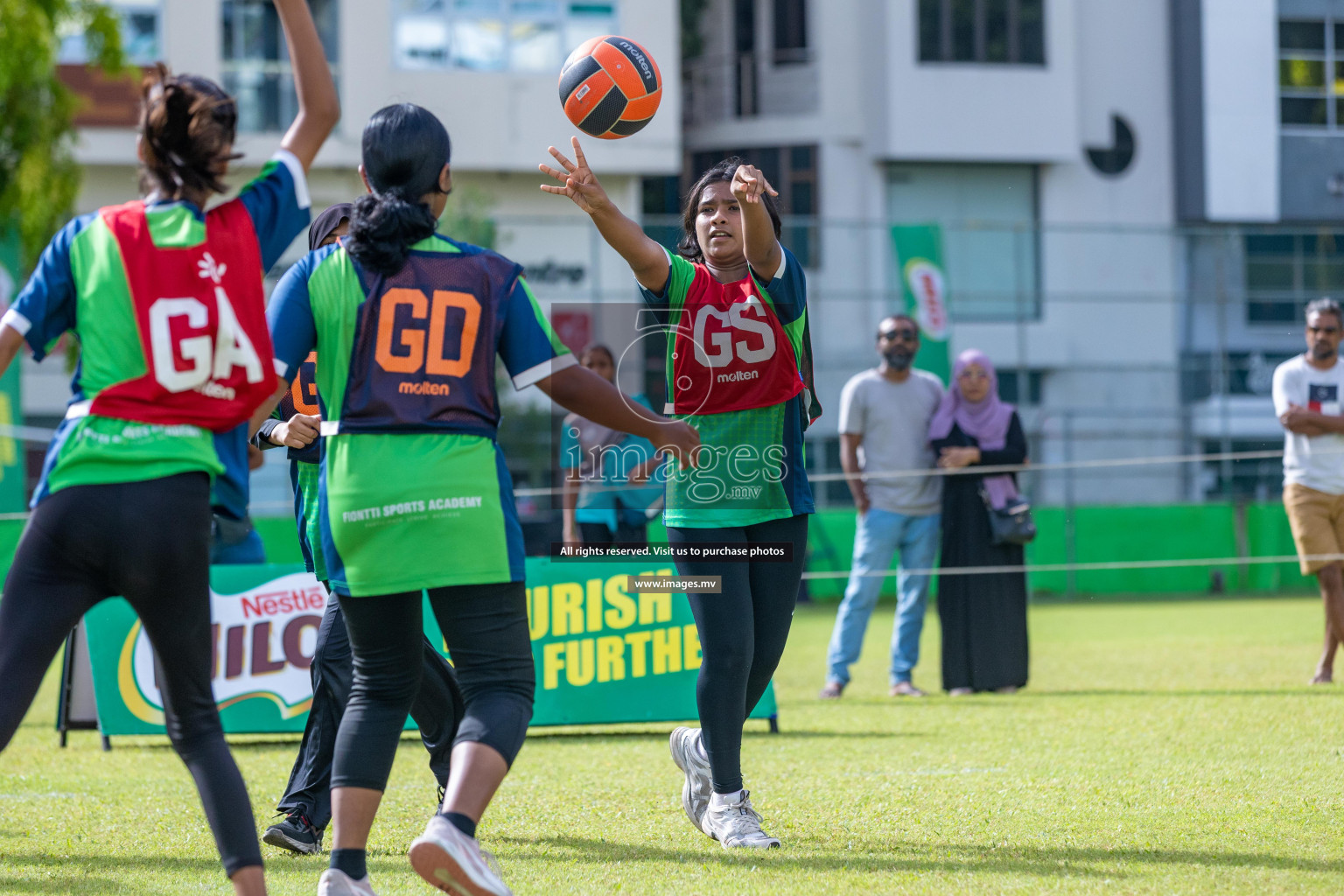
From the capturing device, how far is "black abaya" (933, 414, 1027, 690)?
372 inches

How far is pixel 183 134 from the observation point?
329 cm

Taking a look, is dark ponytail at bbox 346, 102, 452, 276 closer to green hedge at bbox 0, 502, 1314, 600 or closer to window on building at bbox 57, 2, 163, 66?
green hedge at bbox 0, 502, 1314, 600

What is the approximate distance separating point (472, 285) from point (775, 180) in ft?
88.9

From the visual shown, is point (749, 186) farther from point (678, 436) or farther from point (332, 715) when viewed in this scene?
point (332, 715)

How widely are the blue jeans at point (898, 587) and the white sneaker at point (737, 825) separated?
480 cm

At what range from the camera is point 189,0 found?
26.4 meters

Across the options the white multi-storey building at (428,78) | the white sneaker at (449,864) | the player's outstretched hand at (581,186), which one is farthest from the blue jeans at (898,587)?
the white multi-storey building at (428,78)

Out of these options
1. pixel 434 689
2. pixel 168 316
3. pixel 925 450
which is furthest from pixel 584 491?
pixel 168 316

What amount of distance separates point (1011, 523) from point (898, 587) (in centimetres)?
85

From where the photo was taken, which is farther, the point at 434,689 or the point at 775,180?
the point at 775,180

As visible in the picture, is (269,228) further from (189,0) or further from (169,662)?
(189,0)

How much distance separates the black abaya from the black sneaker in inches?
220

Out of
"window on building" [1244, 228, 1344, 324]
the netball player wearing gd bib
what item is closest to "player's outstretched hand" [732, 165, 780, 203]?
the netball player wearing gd bib

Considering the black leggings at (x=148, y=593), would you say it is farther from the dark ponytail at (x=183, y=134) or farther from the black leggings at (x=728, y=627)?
the black leggings at (x=728, y=627)
